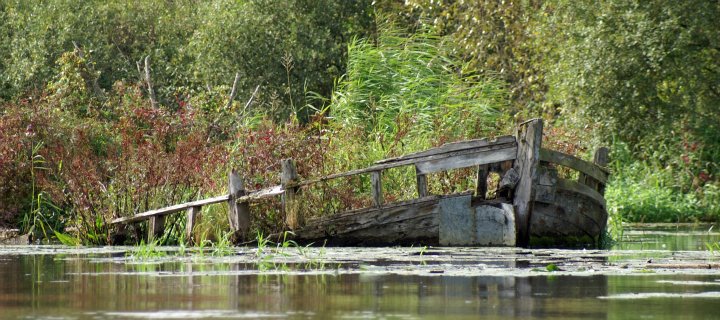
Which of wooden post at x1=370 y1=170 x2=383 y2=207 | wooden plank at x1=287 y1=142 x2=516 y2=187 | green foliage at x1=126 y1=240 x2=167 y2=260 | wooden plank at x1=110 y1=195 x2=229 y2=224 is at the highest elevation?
wooden plank at x1=287 y1=142 x2=516 y2=187

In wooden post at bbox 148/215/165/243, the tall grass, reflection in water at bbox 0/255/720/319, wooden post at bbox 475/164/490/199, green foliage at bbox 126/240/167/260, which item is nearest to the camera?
reflection in water at bbox 0/255/720/319

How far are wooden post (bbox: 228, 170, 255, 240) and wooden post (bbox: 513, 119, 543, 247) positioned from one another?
3.29 metres

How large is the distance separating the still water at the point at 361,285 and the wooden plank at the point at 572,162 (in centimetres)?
187

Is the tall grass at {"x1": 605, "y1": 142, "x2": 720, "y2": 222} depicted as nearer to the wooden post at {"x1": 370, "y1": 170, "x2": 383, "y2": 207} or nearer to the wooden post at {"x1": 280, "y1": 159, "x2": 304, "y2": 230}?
the wooden post at {"x1": 370, "y1": 170, "x2": 383, "y2": 207}

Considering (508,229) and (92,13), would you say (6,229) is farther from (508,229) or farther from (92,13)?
(92,13)

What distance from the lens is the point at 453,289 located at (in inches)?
452

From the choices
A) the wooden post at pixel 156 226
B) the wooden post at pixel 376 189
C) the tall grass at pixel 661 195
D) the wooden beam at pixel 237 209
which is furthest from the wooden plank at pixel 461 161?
the tall grass at pixel 661 195

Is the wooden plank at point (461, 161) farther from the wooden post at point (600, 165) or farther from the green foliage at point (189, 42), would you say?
the green foliage at point (189, 42)

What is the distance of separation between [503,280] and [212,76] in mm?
23715

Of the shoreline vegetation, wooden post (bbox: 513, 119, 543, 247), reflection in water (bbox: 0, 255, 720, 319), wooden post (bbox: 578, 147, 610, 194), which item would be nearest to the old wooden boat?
wooden post (bbox: 513, 119, 543, 247)

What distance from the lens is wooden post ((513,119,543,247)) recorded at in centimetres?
1855

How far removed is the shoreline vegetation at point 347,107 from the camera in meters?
20.0

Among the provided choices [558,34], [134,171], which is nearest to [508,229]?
[134,171]

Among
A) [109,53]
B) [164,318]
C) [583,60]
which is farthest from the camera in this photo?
[109,53]
